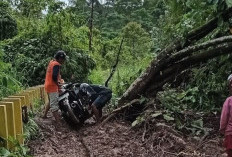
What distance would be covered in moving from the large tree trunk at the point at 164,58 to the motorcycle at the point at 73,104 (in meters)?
0.86

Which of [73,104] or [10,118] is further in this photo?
[73,104]

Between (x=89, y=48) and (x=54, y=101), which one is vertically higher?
(x=89, y=48)

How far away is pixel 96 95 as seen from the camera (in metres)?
9.40

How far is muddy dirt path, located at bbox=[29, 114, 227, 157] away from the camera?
659cm

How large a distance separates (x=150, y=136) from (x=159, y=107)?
1.30 meters

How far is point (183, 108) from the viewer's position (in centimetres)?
861

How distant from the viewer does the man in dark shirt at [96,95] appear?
30.2 feet

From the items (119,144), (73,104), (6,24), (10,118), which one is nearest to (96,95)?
(73,104)

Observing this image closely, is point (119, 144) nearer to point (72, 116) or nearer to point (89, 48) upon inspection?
point (72, 116)

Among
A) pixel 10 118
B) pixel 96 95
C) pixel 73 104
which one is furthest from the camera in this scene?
pixel 96 95

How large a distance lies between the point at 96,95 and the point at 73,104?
64cm

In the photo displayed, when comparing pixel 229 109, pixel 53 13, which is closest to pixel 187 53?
pixel 229 109

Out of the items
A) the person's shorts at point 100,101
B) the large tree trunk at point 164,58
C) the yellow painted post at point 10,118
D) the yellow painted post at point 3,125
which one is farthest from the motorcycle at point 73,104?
the yellow painted post at point 3,125

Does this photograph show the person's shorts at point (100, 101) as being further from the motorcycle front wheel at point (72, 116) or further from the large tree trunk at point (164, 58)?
the motorcycle front wheel at point (72, 116)
